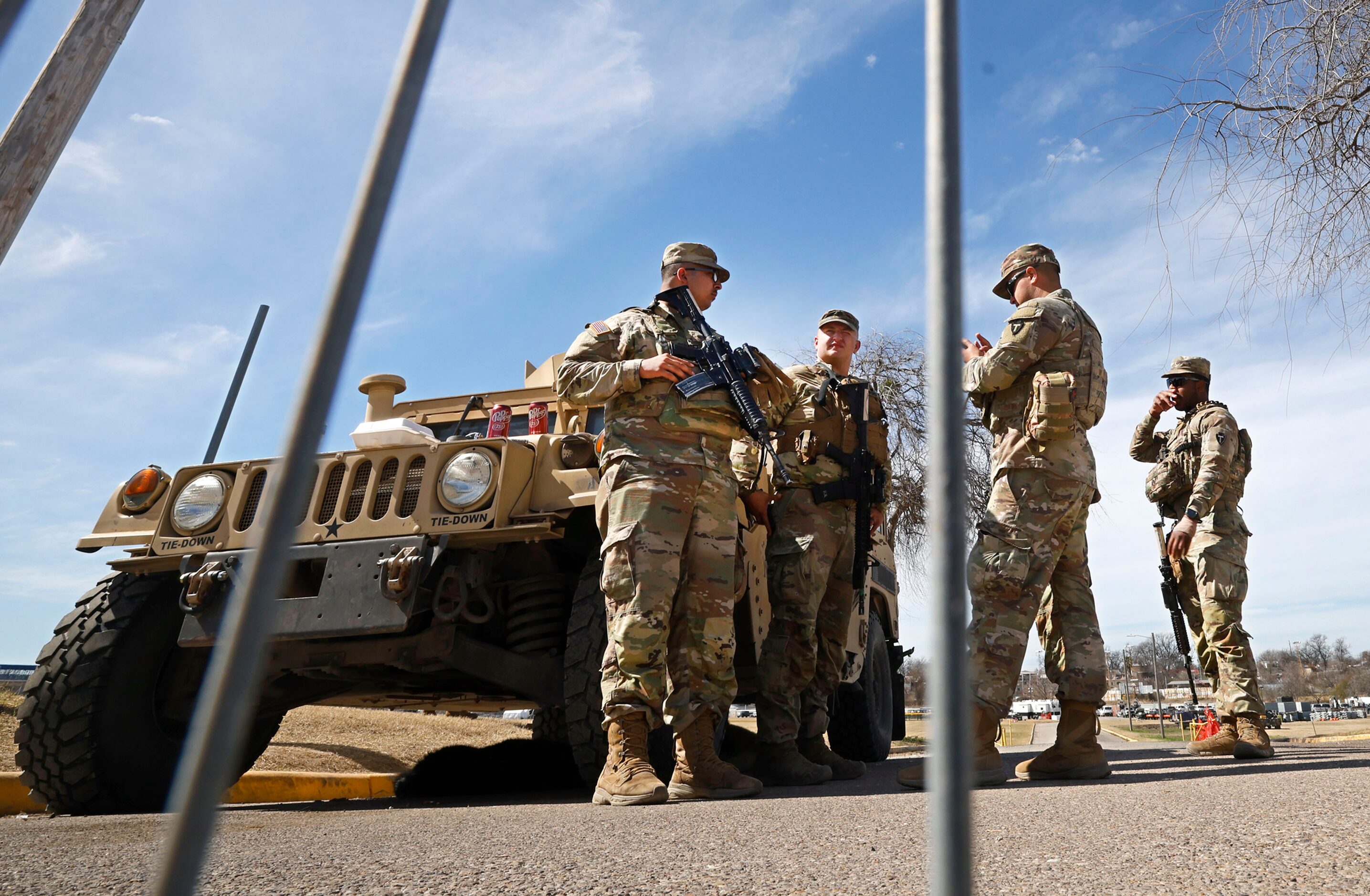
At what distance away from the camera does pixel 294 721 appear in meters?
7.62

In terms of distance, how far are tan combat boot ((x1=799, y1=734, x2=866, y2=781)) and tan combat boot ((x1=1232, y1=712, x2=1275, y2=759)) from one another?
1645 mm

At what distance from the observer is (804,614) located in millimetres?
4145

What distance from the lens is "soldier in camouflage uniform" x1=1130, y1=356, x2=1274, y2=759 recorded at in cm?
444

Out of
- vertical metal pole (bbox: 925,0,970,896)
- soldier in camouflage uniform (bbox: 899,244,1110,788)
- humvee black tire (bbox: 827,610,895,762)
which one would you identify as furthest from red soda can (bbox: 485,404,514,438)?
vertical metal pole (bbox: 925,0,970,896)

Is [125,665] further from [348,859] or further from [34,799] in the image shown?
[348,859]

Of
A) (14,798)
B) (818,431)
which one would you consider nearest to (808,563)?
(818,431)

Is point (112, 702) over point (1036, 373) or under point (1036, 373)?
under

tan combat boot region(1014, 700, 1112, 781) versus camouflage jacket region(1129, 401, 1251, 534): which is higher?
camouflage jacket region(1129, 401, 1251, 534)

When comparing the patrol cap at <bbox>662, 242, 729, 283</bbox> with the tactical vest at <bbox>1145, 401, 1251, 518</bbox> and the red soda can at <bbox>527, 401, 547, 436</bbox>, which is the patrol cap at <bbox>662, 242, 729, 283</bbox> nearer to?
the red soda can at <bbox>527, 401, 547, 436</bbox>

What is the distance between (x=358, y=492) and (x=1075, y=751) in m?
2.79

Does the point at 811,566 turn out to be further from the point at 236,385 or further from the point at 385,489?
the point at 236,385

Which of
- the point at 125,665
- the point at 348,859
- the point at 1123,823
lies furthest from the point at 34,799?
the point at 1123,823

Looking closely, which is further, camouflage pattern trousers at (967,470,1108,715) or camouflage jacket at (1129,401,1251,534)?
camouflage jacket at (1129,401,1251,534)

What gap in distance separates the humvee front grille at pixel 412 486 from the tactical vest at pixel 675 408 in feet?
2.56
